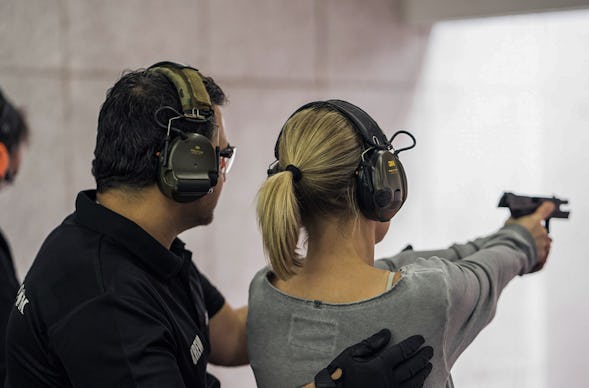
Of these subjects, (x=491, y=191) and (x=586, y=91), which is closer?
(x=586, y=91)

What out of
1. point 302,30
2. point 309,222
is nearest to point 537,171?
point 302,30

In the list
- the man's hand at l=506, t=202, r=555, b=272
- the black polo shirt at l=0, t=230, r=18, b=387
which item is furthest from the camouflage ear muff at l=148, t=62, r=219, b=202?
the black polo shirt at l=0, t=230, r=18, b=387

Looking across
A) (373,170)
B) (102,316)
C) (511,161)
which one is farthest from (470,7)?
(102,316)

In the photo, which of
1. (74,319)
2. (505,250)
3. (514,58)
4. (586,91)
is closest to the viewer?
(74,319)

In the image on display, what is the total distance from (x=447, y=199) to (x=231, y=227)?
110 centimetres

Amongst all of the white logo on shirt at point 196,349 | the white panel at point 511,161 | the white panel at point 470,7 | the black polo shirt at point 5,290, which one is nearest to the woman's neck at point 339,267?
the white logo on shirt at point 196,349

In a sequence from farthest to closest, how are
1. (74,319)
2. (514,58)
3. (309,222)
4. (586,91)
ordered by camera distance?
(514,58), (586,91), (309,222), (74,319)

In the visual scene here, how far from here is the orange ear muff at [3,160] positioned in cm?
217

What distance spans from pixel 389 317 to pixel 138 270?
45 centimetres

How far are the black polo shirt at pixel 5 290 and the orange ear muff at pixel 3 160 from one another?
0.64ft

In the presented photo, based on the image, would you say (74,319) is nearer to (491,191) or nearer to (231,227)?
(231,227)

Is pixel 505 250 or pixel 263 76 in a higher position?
pixel 263 76

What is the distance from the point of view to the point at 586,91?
340 cm

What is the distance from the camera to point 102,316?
4.19 ft
